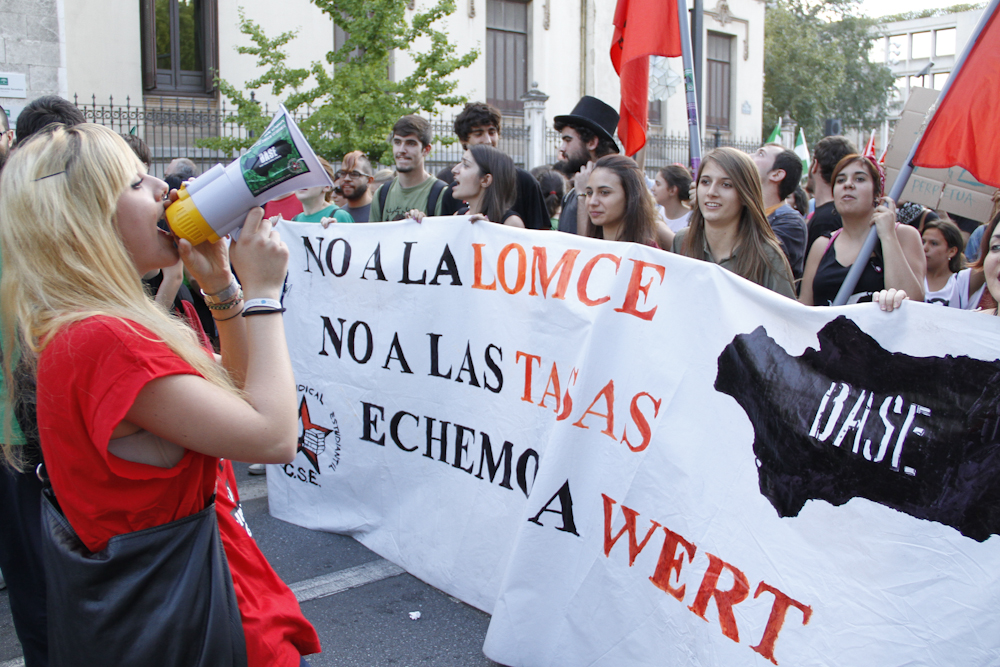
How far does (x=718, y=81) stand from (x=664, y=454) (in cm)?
2551

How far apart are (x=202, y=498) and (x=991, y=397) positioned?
69.5 inches

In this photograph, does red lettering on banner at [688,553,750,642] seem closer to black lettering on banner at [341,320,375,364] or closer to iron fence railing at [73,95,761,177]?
black lettering on banner at [341,320,375,364]

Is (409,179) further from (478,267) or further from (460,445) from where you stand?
(460,445)

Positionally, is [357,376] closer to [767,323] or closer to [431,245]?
[431,245]

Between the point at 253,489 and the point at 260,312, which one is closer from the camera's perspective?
the point at 260,312

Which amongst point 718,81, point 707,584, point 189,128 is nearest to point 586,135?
point 707,584

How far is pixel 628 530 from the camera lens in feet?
8.38

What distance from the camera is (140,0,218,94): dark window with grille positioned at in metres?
15.0

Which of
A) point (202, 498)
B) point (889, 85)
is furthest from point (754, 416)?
point (889, 85)

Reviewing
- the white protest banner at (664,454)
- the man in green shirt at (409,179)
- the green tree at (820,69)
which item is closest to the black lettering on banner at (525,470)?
the white protest banner at (664,454)

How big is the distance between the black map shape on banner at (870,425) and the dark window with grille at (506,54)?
1869cm

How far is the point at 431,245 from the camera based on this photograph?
3.52 metres

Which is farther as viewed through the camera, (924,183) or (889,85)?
(889,85)

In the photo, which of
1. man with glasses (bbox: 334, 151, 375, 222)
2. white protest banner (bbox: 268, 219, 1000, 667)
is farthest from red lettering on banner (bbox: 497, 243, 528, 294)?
man with glasses (bbox: 334, 151, 375, 222)
